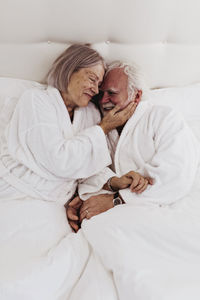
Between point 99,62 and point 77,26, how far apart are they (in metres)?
0.22

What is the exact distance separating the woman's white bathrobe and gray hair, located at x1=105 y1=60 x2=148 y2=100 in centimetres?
24

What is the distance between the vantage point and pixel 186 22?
182cm

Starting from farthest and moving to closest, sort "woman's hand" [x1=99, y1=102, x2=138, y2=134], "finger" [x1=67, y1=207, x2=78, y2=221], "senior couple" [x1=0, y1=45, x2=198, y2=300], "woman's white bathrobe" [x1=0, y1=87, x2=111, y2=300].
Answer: "woman's hand" [x1=99, y1=102, x2=138, y2=134]
"finger" [x1=67, y1=207, x2=78, y2=221]
"senior couple" [x1=0, y1=45, x2=198, y2=300]
"woman's white bathrobe" [x1=0, y1=87, x2=111, y2=300]

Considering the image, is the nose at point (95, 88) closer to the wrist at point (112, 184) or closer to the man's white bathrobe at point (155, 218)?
the man's white bathrobe at point (155, 218)

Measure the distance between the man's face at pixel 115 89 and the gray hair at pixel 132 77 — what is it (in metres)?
0.02

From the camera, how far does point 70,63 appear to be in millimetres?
1570

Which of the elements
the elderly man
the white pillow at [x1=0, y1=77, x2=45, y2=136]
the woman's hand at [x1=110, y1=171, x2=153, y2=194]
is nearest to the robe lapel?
the elderly man

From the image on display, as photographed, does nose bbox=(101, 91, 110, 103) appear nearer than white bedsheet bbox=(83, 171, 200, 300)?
No

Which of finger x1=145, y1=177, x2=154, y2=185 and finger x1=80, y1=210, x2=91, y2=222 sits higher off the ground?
finger x1=145, y1=177, x2=154, y2=185

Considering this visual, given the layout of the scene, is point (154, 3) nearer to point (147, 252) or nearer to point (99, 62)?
point (99, 62)

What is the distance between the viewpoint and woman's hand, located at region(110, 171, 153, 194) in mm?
1465

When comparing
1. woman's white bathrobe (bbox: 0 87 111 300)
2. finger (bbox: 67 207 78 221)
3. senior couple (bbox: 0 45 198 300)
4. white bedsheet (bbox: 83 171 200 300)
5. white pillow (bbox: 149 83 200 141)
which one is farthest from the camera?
white pillow (bbox: 149 83 200 141)

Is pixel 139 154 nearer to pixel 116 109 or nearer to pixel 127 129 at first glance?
pixel 127 129

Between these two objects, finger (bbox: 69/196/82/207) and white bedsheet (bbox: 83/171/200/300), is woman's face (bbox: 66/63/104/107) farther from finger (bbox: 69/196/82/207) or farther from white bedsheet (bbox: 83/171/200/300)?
white bedsheet (bbox: 83/171/200/300)
